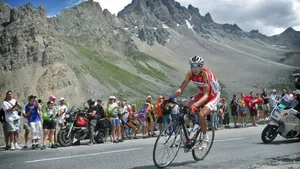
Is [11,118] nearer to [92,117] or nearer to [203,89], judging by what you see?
[92,117]

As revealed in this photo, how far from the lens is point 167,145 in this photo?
7.06 meters

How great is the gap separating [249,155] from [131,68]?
455 ft

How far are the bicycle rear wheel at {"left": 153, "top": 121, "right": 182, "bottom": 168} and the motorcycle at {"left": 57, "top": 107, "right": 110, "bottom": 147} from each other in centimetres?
729

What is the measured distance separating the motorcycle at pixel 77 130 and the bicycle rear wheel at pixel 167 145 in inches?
287

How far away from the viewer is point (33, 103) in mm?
13562

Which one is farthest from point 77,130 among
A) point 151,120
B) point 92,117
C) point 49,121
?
point 151,120

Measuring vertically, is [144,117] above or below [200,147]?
above

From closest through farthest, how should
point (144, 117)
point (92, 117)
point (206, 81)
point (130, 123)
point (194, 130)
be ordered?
point (206, 81) → point (194, 130) → point (92, 117) → point (130, 123) → point (144, 117)

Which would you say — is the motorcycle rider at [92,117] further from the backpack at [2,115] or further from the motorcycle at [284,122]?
the motorcycle at [284,122]

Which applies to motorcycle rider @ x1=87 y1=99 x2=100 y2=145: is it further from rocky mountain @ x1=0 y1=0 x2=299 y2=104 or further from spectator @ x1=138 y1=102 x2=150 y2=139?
rocky mountain @ x1=0 y1=0 x2=299 y2=104

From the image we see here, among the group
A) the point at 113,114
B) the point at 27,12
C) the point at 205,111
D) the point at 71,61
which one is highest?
the point at 27,12

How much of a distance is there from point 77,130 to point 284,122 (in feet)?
26.7

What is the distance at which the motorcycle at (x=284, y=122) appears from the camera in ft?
35.3

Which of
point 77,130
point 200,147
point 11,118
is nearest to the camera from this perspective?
point 200,147
